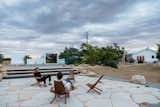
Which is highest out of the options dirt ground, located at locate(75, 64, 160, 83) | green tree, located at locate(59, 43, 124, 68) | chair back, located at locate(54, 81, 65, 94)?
green tree, located at locate(59, 43, 124, 68)

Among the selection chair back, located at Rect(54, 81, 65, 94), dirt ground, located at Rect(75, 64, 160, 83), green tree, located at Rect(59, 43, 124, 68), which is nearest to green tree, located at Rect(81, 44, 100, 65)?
green tree, located at Rect(59, 43, 124, 68)

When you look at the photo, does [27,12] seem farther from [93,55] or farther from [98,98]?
[98,98]

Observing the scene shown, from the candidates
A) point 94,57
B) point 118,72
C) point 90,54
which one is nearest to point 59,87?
point 118,72

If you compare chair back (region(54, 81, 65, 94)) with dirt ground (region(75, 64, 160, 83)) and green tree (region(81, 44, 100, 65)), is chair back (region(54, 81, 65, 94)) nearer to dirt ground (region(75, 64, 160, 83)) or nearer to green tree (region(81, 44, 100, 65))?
dirt ground (region(75, 64, 160, 83))

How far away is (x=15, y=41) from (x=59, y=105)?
2409 centimetres

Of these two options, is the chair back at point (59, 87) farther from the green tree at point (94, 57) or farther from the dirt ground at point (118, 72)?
the green tree at point (94, 57)

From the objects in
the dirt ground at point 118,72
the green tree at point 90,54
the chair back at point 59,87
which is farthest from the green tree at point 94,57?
the chair back at point 59,87

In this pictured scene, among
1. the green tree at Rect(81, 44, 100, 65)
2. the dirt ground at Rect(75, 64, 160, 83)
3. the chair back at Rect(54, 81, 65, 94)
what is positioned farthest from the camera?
the green tree at Rect(81, 44, 100, 65)

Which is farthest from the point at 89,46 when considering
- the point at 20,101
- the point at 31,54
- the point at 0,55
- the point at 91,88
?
the point at 20,101

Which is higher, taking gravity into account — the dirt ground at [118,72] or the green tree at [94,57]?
the green tree at [94,57]

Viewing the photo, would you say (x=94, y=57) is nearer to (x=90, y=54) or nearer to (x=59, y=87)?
(x=90, y=54)

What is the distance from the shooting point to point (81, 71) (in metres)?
17.6

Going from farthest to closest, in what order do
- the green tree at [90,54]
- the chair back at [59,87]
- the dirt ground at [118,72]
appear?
1. the green tree at [90,54]
2. the dirt ground at [118,72]
3. the chair back at [59,87]

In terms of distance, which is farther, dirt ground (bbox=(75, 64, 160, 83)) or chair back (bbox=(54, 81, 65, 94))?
dirt ground (bbox=(75, 64, 160, 83))
